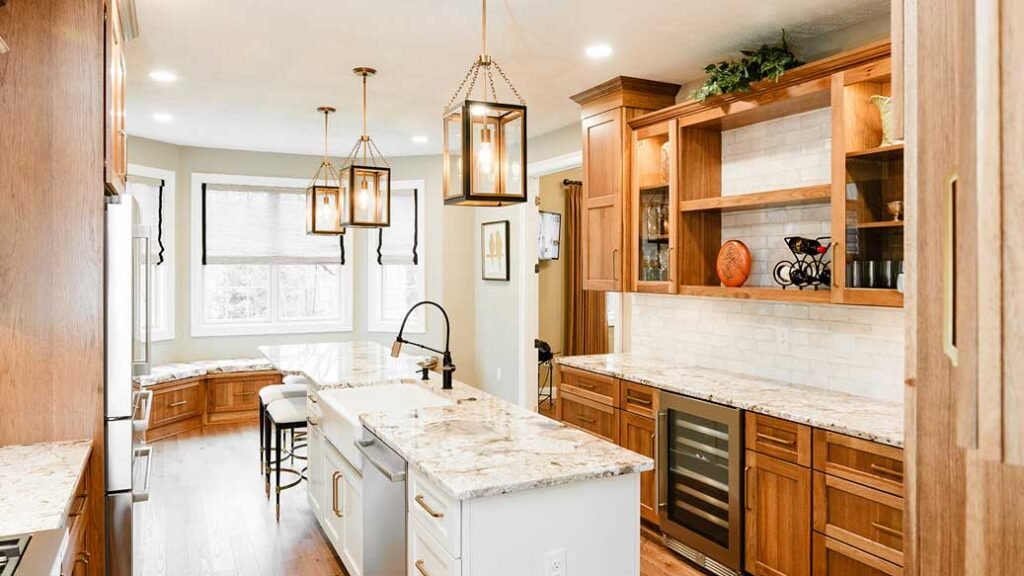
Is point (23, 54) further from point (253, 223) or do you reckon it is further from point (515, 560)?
point (253, 223)

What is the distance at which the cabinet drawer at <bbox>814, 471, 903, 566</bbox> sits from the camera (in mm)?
2391

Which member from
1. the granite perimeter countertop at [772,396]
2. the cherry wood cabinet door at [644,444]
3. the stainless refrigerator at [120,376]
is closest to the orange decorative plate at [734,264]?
the granite perimeter countertop at [772,396]

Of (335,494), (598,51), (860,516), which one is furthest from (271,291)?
(860,516)

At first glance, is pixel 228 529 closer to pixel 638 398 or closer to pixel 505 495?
pixel 638 398

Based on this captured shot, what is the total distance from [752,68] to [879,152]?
0.84 meters

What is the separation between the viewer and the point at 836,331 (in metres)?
3.28

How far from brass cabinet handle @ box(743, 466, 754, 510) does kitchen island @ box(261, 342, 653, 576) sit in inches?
39.7

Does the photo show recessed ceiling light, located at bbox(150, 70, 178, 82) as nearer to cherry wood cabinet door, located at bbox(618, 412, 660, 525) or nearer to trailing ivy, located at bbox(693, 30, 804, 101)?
trailing ivy, located at bbox(693, 30, 804, 101)

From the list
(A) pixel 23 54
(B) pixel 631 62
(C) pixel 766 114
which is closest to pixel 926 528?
(A) pixel 23 54

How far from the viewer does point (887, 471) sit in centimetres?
240

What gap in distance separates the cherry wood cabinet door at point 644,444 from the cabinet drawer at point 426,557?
1691mm

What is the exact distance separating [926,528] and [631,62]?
363cm

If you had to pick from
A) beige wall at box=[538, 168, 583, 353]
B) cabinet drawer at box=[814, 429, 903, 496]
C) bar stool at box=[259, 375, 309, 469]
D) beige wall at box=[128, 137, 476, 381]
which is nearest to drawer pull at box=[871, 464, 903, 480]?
cabinet drawer at box=[814, 429, 903, 496]

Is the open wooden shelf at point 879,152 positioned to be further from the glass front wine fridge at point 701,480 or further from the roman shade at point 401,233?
the roman shade at point 401,233
